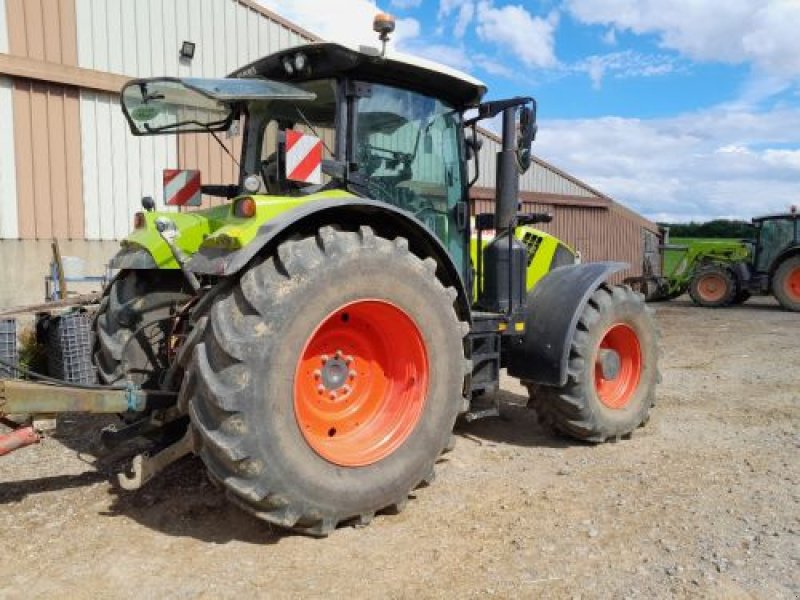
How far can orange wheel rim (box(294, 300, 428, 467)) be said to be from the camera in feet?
11.3

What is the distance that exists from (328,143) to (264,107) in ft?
2.56

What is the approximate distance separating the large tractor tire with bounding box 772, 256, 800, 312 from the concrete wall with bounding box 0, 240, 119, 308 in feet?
45.0

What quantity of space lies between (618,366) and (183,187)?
3.27 metres

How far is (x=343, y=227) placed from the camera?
3.60 meters

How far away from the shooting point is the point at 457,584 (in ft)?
9.34

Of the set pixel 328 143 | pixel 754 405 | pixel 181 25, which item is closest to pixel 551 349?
pixel 328 143

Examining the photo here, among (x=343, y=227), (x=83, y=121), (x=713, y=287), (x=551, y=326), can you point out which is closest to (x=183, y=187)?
(x=343, y=227)

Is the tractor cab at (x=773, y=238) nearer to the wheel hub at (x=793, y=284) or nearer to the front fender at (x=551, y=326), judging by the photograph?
the wheel hub at (x=793, y=284)

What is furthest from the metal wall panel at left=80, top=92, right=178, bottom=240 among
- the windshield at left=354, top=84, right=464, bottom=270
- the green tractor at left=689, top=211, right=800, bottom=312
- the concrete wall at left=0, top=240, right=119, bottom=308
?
the green tractor at left=689, top=211, right=800, bottom=312

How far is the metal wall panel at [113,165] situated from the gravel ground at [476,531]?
4.37m

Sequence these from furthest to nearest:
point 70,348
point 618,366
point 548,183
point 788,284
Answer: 1. point 548,183
2. point 788,284
3. point 70,348
4. point 618,366

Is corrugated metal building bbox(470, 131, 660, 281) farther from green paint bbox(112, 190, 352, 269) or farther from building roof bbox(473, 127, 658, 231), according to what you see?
green paint bbox(112, 190, 352, 269)

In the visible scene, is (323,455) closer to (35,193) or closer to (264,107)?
(264,107)

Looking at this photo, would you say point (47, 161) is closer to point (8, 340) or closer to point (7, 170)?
point (7, 170)
